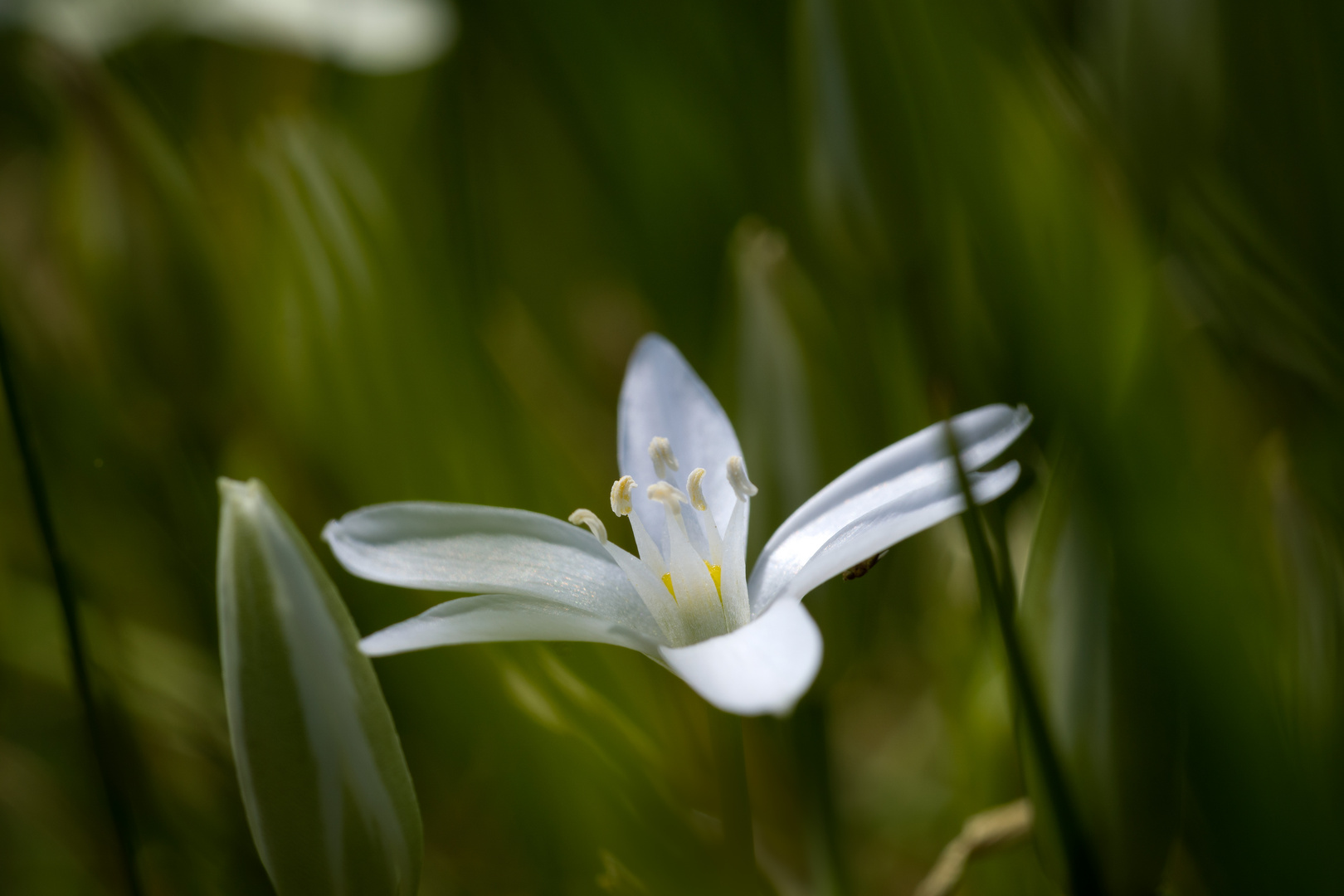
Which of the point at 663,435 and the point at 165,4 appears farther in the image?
the point at 165,4

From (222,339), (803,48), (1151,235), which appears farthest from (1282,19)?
(222,339)

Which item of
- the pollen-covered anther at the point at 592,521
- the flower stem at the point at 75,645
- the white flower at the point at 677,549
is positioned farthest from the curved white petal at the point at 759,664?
the flower stem at the point at 75,645

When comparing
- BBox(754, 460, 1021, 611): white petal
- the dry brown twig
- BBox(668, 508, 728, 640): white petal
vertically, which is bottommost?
the dry brown twig

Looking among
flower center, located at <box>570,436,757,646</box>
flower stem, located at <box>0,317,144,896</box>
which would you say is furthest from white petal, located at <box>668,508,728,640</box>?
flower stem, located at <box>0,317,144,896</box>

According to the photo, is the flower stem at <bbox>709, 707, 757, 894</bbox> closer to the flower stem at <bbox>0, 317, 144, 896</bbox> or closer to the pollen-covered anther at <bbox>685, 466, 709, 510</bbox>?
the pollen-covered anther at <bbox>685, 466, 709, 510</bbox>

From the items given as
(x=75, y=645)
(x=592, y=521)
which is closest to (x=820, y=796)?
(x=592, y=521)

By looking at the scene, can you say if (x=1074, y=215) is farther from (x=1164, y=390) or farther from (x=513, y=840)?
(x=513, y=840)

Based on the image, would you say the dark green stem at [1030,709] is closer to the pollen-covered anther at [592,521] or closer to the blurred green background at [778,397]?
the blurred green background at [778,397]
